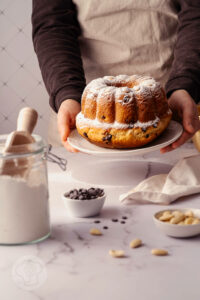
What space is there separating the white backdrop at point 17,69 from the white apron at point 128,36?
712 millimetres

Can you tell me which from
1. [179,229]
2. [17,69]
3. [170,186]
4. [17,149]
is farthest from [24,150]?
[17,69]

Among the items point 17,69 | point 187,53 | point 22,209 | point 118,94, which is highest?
point 22,209

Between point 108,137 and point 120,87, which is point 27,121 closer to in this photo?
point 108,137

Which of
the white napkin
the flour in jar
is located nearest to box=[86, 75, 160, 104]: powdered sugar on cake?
the white napkin

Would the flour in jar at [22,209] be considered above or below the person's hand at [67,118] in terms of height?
above

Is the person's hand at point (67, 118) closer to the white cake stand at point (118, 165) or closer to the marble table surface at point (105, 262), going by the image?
the white cake stand at point (118, 165)

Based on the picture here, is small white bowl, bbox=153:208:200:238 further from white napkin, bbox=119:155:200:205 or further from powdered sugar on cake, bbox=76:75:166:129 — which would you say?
powdered sugar on cake, bbox=76:75:166:129

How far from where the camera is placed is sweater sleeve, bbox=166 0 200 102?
1664 millimetres

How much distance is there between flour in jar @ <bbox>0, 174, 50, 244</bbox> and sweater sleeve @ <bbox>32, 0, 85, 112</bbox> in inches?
33.2

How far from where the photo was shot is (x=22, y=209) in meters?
0.88

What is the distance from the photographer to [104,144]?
4.40 ft

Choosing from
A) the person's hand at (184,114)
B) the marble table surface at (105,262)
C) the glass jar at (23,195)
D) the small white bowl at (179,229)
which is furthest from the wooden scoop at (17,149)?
the person's hand at (184,114)

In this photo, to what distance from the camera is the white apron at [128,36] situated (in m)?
1.87

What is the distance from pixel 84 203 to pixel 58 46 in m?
0.99
